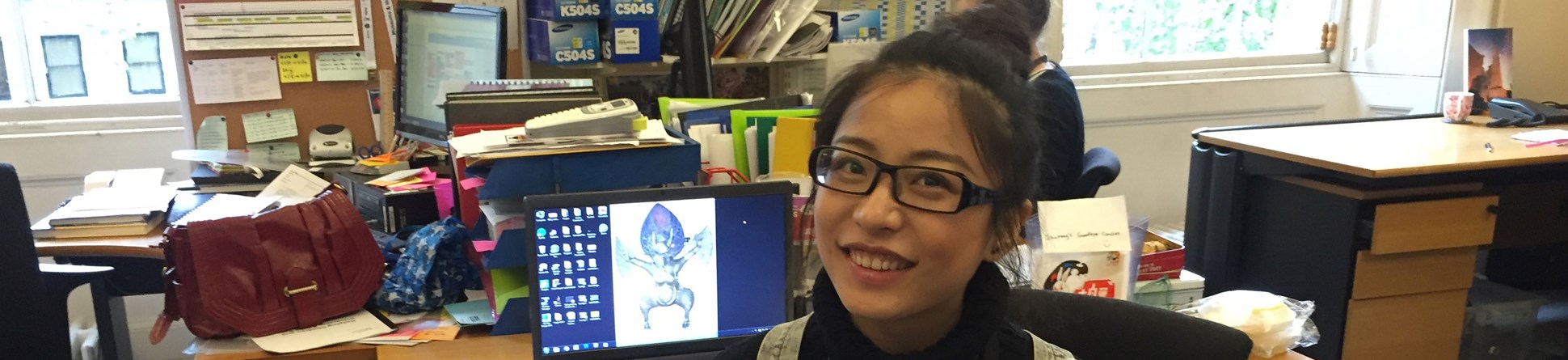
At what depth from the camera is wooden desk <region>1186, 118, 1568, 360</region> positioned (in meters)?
2.45

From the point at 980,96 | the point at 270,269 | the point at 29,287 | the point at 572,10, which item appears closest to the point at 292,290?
the point at 270,269

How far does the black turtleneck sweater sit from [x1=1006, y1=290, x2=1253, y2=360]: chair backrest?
6.3 inches

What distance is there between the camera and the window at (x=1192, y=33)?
3.62 metres

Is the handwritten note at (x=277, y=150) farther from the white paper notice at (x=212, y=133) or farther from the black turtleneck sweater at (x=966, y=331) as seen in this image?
the black turtleneck sweater at (x=966, y=331)

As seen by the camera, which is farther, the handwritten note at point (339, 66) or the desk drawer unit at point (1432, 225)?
the handwritten note at point (339, 66)

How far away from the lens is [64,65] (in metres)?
2.87

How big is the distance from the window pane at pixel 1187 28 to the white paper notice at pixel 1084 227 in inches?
86.0

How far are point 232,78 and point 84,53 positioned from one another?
0.77 m

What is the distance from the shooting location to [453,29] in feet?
7.57

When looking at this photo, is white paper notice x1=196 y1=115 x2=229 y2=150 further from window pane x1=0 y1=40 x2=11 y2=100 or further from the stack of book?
window pane x1=0 y1=40 x2=11 y2=100

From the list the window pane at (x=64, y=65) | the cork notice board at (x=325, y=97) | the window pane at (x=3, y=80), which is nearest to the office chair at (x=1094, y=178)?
the cork notice board at (x=325, y=97)

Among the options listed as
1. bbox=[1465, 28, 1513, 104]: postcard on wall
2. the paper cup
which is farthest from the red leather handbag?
bbox=[1465, 28, 1513, 104]: postcard on wall

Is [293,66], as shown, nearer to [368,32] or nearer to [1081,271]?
[368,32]

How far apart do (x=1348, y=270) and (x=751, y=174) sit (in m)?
1.55
